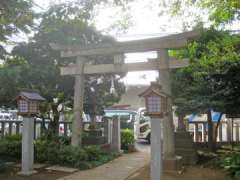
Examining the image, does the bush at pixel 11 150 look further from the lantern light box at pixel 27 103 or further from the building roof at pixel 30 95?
the building roof at pixel 30 95

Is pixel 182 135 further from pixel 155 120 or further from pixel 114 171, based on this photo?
pixel 155 120

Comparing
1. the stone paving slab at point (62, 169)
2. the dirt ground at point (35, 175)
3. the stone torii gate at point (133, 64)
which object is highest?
the stone torii gate at point (133, 64)

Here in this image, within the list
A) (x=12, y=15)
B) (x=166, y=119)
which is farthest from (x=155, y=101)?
(x=12, y=15)

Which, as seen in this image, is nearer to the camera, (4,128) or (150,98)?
→ (150,98)

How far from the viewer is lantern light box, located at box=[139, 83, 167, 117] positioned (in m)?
5.95

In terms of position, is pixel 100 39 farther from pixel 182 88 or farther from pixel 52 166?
pixel 52 166

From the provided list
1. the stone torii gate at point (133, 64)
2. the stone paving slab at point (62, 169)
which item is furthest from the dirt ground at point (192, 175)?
the stone paving slab at point (62, 169)

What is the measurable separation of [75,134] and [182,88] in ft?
13.4

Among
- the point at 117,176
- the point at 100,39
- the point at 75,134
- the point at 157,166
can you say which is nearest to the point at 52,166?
the point at 75,134

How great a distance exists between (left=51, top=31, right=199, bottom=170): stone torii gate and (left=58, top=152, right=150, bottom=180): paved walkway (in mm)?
1258

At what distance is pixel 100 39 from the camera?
11094mm

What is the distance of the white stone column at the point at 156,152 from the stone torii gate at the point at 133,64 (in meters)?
2.42

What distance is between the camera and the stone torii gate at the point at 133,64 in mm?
8242

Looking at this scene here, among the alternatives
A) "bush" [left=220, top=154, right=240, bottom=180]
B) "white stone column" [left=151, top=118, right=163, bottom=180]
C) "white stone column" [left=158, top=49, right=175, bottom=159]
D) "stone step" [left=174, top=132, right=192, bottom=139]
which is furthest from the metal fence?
"bush" [left=220, top=154, right=240, bottom=180]
